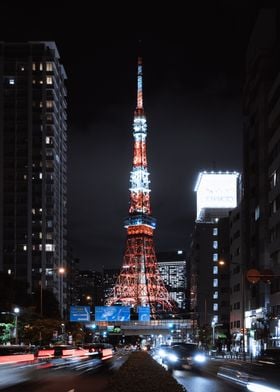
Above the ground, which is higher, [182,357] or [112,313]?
[112,313]

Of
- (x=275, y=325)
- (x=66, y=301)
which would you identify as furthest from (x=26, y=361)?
(x=66, y=301)

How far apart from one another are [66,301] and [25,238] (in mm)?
32376

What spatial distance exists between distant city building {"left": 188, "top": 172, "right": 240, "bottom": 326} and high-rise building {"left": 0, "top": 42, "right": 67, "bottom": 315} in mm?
34962

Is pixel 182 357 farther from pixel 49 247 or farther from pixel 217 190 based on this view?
pixel 217 190

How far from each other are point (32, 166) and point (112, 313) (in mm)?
70810

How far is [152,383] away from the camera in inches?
689

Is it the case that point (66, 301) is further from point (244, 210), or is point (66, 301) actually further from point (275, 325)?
point (275, 325)

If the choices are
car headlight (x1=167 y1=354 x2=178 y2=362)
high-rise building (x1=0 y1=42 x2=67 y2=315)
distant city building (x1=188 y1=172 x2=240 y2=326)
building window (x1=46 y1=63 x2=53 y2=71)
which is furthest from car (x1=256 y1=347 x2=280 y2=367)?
building window (x1=46 y1=63 x2=53 y2=71)

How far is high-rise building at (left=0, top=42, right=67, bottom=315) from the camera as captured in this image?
171250 mm

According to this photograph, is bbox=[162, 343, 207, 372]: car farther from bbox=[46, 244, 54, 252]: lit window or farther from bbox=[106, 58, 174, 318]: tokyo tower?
bbox=[106, 58, 174, 318]: tokyo tower

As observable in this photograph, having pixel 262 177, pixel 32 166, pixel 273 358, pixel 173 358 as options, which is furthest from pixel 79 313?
pixel 273 358

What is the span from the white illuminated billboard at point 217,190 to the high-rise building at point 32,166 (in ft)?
125

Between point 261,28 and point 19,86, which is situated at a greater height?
point 19,86

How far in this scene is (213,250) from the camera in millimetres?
170750
